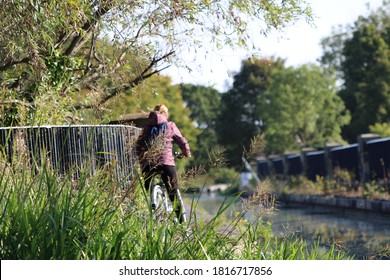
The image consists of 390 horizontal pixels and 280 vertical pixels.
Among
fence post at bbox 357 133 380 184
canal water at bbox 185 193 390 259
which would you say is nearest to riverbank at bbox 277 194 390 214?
canal water at bbox 185 193 390 259

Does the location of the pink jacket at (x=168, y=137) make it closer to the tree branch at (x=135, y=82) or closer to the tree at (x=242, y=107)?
the tree branch at (x=135, y=82)

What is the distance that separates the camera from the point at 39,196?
5.85 meters

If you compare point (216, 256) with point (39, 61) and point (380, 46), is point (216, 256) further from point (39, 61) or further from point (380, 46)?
point (380, 46)

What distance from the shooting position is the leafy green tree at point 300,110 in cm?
5594

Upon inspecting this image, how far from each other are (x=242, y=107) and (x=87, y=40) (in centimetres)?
5802

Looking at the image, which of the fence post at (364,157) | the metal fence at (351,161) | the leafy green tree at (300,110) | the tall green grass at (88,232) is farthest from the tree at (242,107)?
the tall green grass at (88,232)

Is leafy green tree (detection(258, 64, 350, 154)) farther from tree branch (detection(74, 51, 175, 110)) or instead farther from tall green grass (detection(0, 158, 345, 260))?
tall green grass (detection(0, 158, 345, 260))

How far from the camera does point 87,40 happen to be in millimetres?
13312

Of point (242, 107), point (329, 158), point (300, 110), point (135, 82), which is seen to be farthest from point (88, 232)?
point (242, 107)

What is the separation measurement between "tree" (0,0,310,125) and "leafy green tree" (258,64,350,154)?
43.1 m

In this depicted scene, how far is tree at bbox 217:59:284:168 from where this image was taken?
70000 mm

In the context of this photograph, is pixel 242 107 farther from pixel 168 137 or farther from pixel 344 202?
pixel 168 137

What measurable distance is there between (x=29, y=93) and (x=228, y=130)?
191 ft
